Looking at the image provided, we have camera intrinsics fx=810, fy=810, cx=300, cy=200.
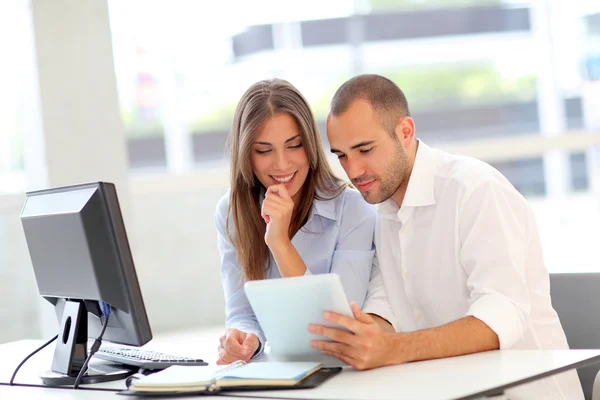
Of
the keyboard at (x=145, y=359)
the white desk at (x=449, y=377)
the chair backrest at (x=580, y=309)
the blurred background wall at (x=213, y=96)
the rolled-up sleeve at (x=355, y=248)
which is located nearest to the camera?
the white desk at (x=449, y=377)

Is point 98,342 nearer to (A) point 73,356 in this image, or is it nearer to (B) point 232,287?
(A) point 73,356

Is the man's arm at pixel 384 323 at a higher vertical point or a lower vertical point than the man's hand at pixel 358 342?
lower

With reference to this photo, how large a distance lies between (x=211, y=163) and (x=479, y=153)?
1811mm

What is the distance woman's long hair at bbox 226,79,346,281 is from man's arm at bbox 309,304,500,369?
29.2 inches

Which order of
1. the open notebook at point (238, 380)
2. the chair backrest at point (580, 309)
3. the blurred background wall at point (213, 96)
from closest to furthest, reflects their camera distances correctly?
the open notebook at point (238, 380)
the chair backrest at point (580, 309)
the blurred background wall at point (213, 96)

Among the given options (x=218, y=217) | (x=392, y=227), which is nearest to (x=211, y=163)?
(x=218, y=217)

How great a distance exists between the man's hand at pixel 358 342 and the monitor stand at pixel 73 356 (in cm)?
56

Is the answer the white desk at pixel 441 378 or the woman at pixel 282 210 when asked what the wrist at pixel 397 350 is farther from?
the woman at pixel 282 210

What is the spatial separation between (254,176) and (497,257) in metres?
0.86

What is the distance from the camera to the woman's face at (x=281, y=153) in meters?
2.32

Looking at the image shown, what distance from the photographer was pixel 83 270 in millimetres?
1858

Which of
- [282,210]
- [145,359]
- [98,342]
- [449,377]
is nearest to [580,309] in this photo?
[449,377]

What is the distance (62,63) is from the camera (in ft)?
13.2

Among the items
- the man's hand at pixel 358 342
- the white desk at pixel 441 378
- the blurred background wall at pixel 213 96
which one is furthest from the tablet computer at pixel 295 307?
the blurred background wall at pixel 213 96
